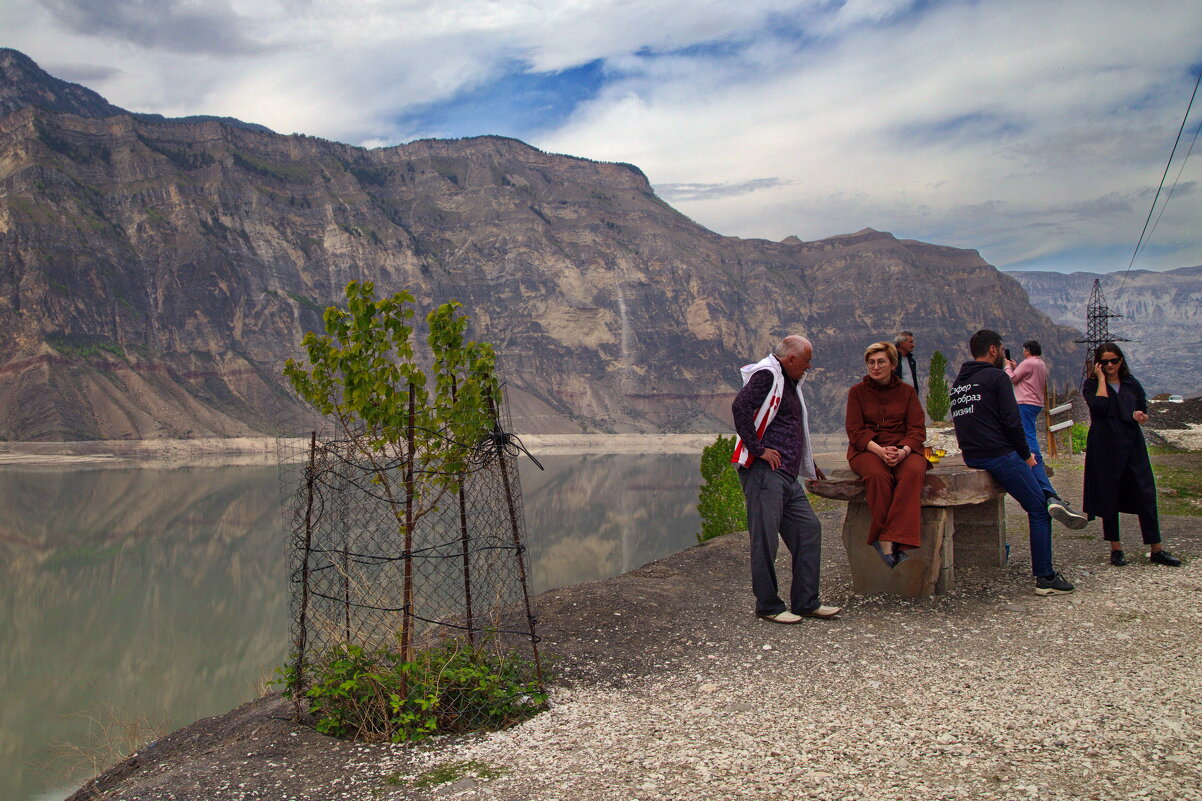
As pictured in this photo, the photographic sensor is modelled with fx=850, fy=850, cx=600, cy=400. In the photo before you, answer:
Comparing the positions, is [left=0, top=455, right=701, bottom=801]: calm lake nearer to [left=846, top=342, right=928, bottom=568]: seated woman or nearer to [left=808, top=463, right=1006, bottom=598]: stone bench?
[left=808, top=463, right=1006, bottom=598]: stone bench

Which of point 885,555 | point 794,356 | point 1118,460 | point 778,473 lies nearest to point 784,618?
point 885,555

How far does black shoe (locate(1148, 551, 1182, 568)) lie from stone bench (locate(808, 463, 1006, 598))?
5.14 ft

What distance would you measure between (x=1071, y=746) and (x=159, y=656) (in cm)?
2267

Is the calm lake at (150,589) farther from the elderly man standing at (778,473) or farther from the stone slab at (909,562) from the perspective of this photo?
the stone slab at (909,562)

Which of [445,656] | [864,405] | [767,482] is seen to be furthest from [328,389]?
[864,405]

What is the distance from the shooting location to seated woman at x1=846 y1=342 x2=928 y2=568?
22.5 feet

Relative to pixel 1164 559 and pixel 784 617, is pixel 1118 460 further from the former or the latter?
pixel 784 617

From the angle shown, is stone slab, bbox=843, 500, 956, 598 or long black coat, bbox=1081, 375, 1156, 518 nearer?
stone slab, bbox=843, 500, 956, 598

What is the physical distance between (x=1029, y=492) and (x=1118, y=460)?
1655 millimetres

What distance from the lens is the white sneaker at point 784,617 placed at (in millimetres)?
6840

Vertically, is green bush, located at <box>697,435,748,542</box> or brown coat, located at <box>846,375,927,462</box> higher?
brown coat, located at <box>846,375,927,462</box>

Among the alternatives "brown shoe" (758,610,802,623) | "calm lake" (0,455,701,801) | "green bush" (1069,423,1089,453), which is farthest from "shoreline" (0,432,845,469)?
"brown shoe" (758,610,802,623)

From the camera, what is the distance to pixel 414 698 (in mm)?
5320

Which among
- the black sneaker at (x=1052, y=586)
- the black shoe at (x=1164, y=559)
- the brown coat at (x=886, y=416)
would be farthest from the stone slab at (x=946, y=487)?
the black shoe at (x=1164, y=559)
